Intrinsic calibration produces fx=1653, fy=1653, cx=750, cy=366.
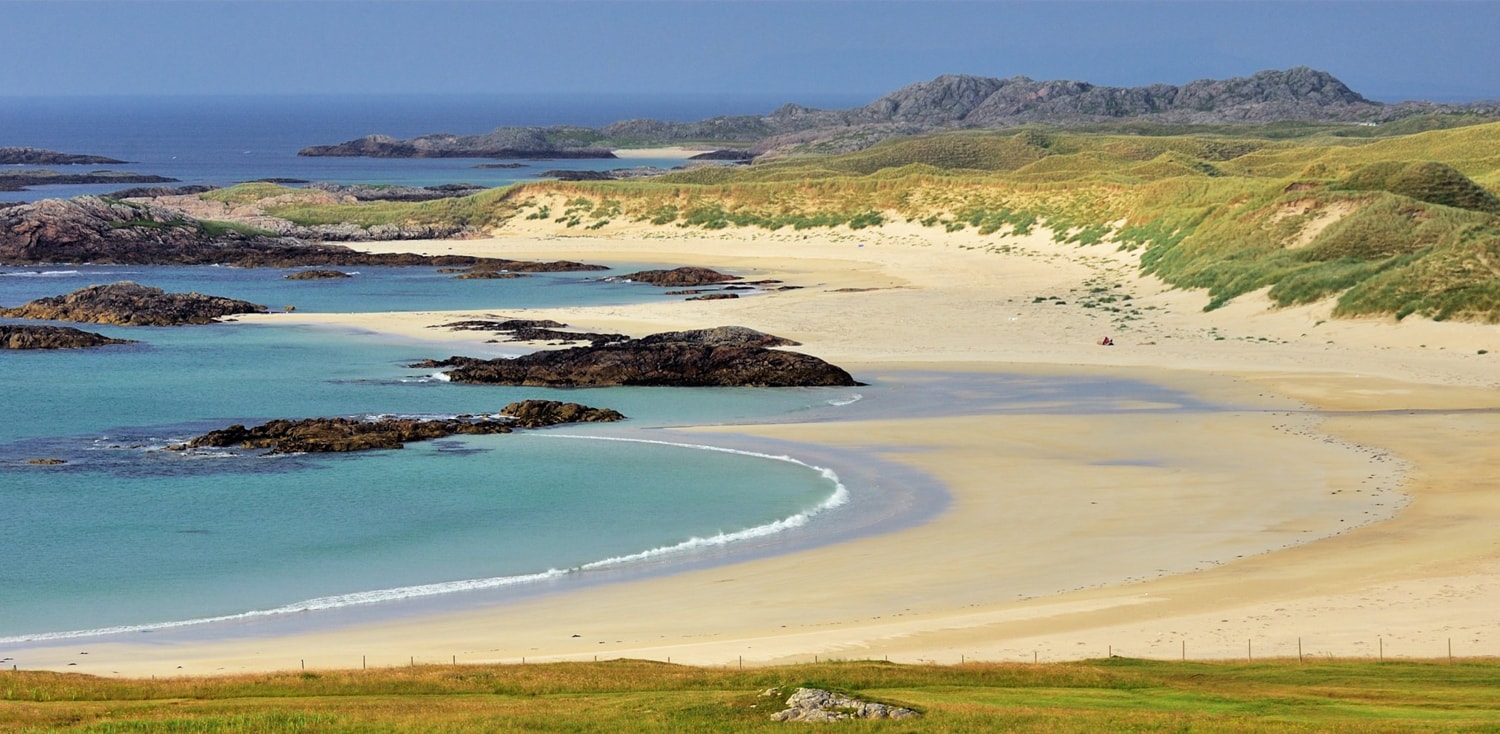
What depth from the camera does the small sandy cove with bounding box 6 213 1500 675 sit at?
63.7ft

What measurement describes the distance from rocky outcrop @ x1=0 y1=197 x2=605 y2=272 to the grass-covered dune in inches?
588

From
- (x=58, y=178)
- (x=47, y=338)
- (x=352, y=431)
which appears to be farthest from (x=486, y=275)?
(x=58, y=178)

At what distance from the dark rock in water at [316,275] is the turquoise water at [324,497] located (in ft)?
84.6

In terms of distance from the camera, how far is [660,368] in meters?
41.7

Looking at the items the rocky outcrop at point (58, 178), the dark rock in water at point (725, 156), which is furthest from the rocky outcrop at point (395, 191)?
the dark rock in water at point (725, 156)

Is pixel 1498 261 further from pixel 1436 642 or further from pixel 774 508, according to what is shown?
pixel 1436 642

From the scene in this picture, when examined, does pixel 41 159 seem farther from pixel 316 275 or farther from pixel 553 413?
pixel 553 413

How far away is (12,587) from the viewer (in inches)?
895

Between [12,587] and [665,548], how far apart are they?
9.18 metres

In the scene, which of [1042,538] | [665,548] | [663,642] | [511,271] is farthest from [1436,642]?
[511,271]

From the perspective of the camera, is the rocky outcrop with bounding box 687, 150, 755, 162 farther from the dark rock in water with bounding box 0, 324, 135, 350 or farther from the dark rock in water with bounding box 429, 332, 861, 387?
the dark rock in water with bounding box 429, 332, 861, 387

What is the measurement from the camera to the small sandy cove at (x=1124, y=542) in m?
19.4

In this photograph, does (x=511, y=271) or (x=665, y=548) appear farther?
(x=511, y=271)

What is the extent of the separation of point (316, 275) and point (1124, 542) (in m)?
50.8
